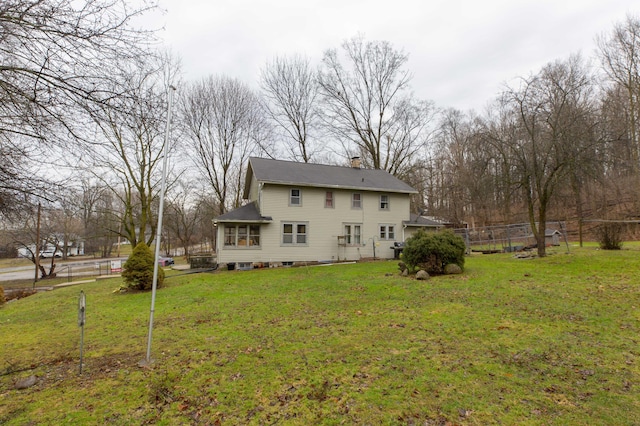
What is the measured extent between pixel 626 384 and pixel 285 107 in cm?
2765

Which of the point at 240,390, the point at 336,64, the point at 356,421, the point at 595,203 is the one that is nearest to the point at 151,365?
the point at 240,390

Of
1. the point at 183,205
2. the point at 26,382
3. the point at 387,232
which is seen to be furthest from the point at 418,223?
the point at 183,205

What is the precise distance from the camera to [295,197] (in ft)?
59.6

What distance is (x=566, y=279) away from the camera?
921 centimetres

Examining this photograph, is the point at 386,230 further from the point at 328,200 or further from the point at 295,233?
the point at 295,233

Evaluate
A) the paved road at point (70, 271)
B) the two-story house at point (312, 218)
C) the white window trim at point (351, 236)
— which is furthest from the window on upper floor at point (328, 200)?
the paved road at point (70, 271)

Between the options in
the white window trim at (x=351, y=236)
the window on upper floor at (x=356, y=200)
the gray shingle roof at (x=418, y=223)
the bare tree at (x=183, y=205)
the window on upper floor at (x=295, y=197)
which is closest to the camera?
the window on upper floor at (x=295, y=197)

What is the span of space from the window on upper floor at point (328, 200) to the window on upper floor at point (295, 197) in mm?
1766

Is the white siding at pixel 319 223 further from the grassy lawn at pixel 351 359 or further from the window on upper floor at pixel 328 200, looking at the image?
the grassy lawn at pixel 351 359

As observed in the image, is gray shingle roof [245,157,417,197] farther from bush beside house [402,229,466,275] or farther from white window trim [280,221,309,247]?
bush beside house [402,229,466,275]

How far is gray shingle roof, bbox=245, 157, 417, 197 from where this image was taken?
1780cm

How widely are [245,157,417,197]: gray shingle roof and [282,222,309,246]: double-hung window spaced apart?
8.40ft

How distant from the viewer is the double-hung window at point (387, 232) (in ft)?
66.2

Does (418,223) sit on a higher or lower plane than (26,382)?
higher
